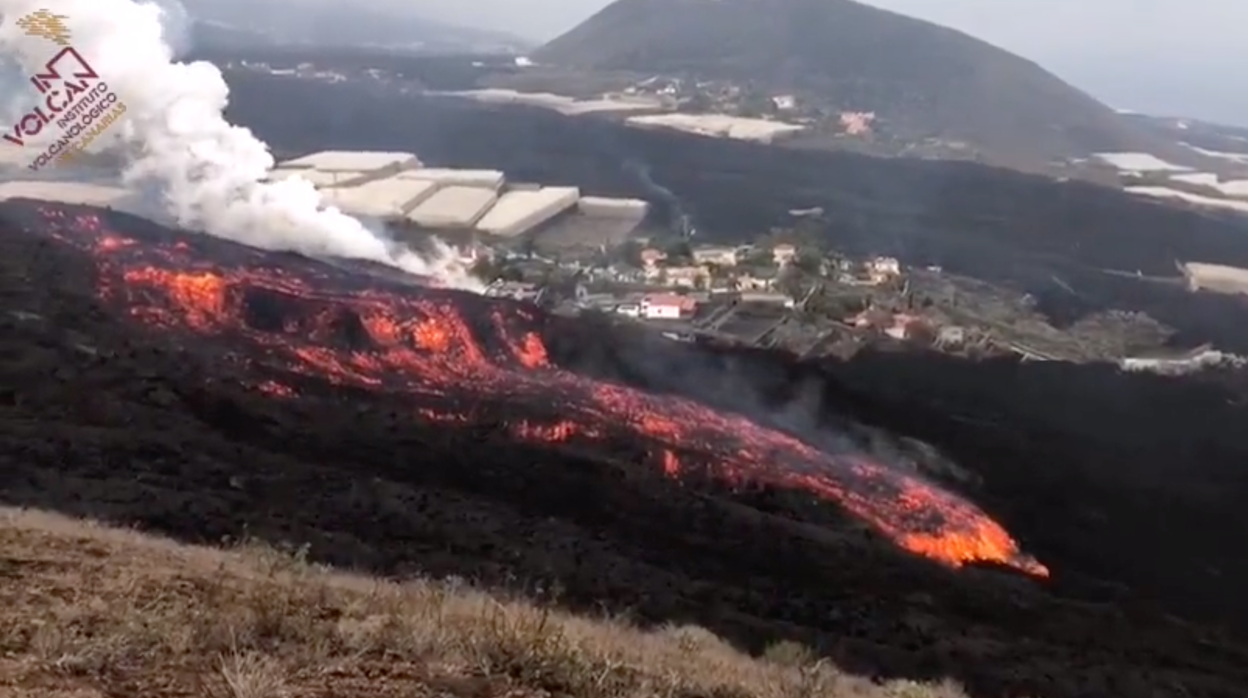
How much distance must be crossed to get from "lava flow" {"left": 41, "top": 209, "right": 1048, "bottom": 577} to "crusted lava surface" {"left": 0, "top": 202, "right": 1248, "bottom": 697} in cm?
9

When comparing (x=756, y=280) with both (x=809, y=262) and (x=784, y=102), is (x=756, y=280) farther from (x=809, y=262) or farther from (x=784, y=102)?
(x=784, y=102)

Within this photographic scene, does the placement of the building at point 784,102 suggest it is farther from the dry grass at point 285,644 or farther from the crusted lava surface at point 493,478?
the dry grass at point 285,644

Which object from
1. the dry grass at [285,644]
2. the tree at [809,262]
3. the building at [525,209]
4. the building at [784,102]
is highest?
the building at [784,102]

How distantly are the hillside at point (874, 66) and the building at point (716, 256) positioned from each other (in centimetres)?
6290

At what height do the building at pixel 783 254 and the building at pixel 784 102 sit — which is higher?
the building at pixel 784 102

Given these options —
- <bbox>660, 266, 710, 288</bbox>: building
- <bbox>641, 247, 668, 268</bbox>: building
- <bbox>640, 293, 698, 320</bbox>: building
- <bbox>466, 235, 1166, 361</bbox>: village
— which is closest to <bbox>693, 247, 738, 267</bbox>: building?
<bbox>466, 235, 1166, 361</bbox>: village

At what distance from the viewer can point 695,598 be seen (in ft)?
57.7

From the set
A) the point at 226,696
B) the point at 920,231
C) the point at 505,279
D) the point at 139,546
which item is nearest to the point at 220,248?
the point at 505,279

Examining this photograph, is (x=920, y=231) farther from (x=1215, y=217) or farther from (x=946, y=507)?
(x=946, y=507)

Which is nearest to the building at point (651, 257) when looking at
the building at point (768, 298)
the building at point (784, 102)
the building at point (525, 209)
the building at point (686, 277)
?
the building at point (686, 277)

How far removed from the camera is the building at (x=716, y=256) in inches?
2228

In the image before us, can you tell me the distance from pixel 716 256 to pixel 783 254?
3169 millimetres

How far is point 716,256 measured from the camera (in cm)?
5950

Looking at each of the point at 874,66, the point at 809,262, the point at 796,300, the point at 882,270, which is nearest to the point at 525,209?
the point at 809,262
